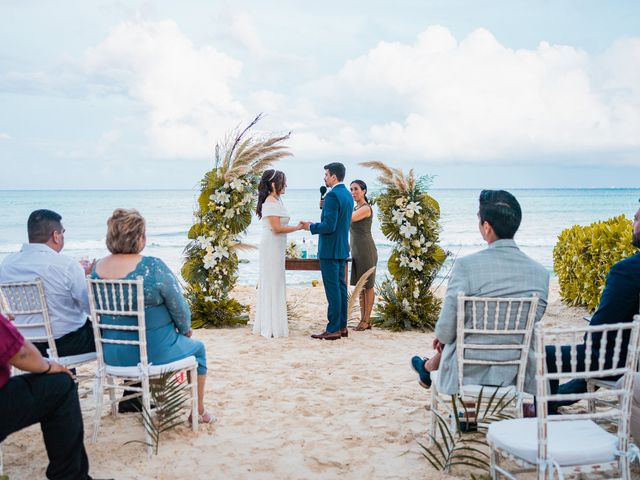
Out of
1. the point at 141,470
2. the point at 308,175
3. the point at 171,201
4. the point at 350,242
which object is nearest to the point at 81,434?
the point at 141,470

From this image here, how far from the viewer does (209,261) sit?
8.73 m

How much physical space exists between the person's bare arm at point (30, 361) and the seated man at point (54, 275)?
1.49 metres

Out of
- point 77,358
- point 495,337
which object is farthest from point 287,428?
point 495,337

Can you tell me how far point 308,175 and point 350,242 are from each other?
31864 millimetres

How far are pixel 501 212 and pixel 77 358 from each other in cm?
312

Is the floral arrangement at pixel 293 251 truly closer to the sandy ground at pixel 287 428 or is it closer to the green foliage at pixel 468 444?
the sandy ground at pixel 287 428

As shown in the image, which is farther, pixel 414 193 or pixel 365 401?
pixel 414 193

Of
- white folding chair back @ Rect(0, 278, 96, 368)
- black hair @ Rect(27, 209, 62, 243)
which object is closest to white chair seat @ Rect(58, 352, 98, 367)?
white folding chair back @ Rect(0, 278, 96, 368)

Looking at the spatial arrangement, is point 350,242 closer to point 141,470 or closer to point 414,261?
point 414,261

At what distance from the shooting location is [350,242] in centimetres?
889

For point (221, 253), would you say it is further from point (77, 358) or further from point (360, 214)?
point (77, 358)

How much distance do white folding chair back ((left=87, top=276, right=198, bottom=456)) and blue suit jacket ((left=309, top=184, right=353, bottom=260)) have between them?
350cm

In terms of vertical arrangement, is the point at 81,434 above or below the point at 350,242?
below

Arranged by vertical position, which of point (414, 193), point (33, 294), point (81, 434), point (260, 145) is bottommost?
point (81, 434)
